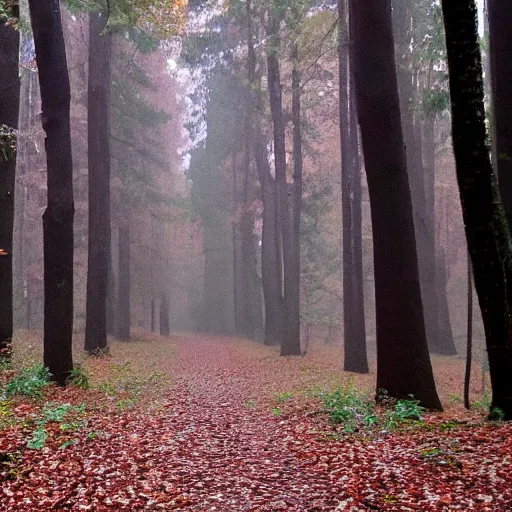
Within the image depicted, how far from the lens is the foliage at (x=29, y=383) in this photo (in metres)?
8.39

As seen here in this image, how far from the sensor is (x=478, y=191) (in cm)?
557

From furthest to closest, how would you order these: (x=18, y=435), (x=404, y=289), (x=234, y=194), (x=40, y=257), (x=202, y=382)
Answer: (x=234, y=194)
(x=40, y=257)
(x=202, y=382)
(x=404, y=289)
(x=18, y=435)

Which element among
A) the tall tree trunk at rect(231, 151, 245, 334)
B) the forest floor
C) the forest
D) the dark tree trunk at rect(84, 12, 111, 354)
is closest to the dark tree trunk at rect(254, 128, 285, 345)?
the forest

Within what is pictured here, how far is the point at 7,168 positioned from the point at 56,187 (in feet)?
6.99

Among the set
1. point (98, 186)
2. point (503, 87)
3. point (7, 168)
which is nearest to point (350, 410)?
point (503, 87)

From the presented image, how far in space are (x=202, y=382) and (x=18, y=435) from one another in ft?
23.1

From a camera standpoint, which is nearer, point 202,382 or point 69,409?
point 69,409

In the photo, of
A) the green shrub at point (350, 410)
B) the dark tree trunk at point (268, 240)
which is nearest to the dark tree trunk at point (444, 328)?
the dark tree trunk at point (268, 240)

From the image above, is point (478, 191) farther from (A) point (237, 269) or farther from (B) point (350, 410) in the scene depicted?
(A) point (237, 269)

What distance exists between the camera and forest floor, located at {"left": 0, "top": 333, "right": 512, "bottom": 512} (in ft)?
15.0

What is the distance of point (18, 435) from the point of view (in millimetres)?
5715

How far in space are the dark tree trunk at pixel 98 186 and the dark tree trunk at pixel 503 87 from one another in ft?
40.2

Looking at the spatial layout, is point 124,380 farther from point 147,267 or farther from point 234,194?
point 234,194

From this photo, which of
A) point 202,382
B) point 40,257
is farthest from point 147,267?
point 202,382
